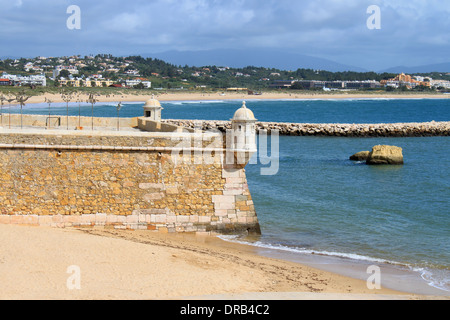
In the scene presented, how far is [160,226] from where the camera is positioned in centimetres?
1359

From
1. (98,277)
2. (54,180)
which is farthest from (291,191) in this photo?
(98,277)

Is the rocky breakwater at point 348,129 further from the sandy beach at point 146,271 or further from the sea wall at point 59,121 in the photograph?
the sandy beach at point 146,271

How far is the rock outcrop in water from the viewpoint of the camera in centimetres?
2811

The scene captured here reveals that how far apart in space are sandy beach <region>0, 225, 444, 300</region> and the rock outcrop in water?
16.1 m

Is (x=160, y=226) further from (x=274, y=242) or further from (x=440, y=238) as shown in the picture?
(x=440, y=238)

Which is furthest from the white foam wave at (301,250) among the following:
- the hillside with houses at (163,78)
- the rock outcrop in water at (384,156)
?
the hillside with houses at (163,78)

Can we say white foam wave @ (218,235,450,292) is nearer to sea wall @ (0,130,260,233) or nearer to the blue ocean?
the blue ocean

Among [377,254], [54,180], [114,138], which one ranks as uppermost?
[114,138]

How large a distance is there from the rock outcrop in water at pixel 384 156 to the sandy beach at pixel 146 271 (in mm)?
16092

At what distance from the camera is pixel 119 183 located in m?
13.4

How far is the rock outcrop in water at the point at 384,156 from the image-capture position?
28109 millimetres

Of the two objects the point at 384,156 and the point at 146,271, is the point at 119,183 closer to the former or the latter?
the point at 146,271

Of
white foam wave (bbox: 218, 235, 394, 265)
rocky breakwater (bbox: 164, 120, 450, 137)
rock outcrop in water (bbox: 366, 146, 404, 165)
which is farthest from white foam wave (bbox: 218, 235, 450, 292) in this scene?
rocky breakwater (bbox: 164, 120, 450, 137)

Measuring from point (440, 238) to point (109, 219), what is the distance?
8421 millimetres
